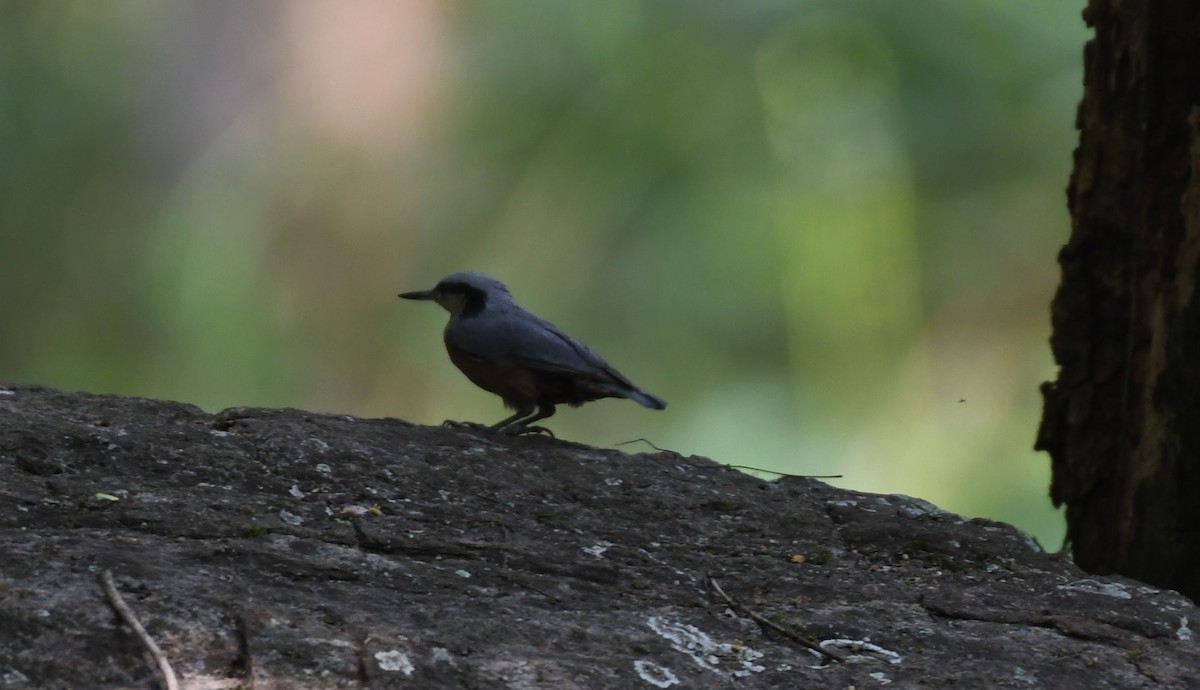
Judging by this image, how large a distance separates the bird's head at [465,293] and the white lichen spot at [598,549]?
1.31 metres

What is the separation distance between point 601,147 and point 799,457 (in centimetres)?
222

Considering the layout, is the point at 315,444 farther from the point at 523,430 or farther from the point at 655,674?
the point at 655,674

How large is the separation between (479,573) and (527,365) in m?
1.34

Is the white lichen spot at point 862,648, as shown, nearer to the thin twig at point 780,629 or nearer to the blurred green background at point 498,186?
the thin twig at point 780,629

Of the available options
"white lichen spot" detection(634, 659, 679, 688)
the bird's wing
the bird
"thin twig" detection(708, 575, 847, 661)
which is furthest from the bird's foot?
"white lichen spot" detection(634, 659, 679, 688)

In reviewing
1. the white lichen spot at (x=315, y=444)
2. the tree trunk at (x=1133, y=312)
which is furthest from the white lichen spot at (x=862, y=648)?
the tree trunk at (x=1133, y=312)

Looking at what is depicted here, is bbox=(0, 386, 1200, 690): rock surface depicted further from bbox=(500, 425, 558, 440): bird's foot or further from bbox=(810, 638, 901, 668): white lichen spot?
bbox=(500, 425, 558, 440): bird's foot

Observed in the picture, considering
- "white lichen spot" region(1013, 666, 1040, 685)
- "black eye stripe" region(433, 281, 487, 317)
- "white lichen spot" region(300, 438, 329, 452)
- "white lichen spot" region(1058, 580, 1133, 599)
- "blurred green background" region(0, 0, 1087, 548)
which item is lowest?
"white lichen spot" region(1013, 666, 1040, 685)

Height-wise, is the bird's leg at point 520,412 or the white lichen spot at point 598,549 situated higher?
the bird's leg at point 520,412

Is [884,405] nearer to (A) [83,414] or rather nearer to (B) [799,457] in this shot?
(B) [799,457]

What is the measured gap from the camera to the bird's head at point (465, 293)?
3873mm

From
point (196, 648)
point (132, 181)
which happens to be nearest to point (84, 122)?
point (132, 181)

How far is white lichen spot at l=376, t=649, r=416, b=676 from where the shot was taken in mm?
1947

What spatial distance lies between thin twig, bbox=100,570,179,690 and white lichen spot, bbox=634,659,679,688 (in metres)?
0.71
